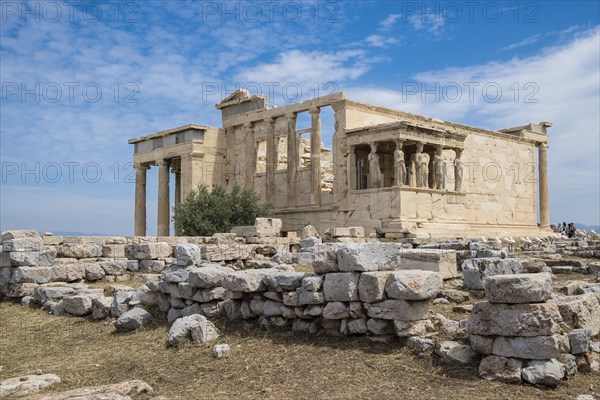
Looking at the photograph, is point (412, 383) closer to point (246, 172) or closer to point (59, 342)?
point (59, 342)

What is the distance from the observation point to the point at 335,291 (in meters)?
7.65

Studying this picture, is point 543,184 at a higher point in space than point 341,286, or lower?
higher

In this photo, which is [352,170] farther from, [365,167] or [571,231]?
[571,231]

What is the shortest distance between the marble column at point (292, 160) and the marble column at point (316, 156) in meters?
1.11

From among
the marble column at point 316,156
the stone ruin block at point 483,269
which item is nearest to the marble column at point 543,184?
the marble column at point 316,156

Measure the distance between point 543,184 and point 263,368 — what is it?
3180 cm

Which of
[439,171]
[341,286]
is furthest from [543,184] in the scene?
[341,286]

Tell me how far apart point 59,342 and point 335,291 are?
435 cm

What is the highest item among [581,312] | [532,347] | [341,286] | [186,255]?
[186,255]

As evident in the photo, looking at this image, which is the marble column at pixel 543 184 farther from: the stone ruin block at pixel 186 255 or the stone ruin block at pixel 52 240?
the stone ruin block at pixel 186 255

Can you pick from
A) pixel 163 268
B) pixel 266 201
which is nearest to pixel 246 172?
pixel 266 201

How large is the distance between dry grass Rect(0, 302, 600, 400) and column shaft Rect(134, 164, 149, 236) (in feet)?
79.1

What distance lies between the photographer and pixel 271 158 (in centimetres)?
2944

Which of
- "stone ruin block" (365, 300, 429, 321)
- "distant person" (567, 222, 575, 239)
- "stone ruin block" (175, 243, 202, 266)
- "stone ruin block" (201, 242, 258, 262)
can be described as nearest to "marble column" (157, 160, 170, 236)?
"stone ruin block" (201, 242, 258, 262)
